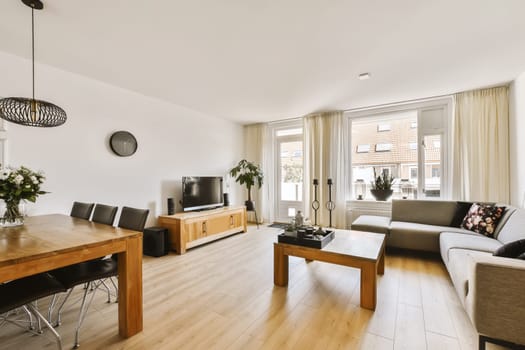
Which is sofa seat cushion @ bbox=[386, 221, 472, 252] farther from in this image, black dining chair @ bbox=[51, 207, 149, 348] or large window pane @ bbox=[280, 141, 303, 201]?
black dining chair @ bbox=[51, 207, 149, 348]

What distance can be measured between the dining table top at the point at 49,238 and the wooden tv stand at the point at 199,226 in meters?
1.50

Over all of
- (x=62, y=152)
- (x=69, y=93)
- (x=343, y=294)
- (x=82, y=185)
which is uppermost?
(x=69, y=93)

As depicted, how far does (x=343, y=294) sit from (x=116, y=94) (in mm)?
3943

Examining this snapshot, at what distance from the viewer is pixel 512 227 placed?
238 centimetres

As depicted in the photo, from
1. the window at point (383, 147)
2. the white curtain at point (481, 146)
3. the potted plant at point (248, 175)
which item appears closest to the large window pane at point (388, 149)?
the window at point (383, 147)

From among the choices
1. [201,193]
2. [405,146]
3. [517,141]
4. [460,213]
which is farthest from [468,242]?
[201,193]

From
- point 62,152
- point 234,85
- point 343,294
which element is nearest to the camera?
point 343,294

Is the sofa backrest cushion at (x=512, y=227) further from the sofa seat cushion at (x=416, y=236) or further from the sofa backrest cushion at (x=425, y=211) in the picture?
the sofa backrest cushion at (x=425, y=211)

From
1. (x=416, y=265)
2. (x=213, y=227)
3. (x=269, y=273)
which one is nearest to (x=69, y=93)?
→ (x=213, y=227)

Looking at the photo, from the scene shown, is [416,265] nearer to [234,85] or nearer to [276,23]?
[276,23]

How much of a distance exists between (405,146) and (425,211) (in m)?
1.38

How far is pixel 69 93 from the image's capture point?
9.66 ft

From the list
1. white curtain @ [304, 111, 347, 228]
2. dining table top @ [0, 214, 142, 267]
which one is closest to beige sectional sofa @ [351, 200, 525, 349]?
white curtain @ [304, 111, 347, 228]

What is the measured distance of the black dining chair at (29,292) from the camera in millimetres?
1248
